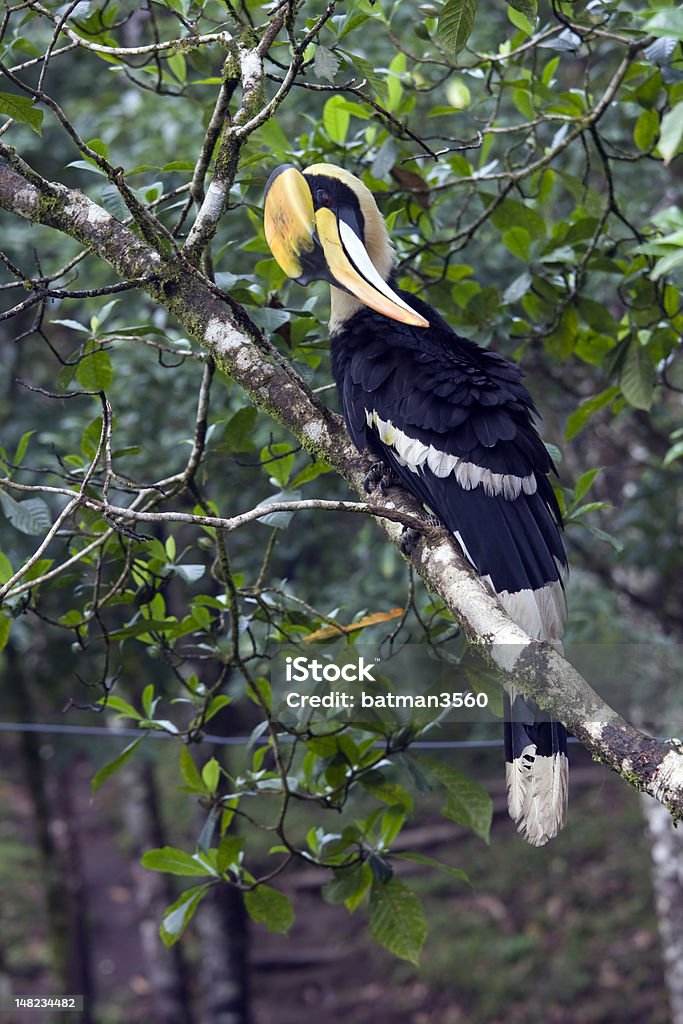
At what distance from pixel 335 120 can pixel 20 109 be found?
3.06ft

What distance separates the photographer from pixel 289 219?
2.25 meters

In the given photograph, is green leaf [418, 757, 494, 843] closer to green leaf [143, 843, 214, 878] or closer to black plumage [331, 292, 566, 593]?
black plumage [331, 292, 566, 593]

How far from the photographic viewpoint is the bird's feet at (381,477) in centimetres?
222

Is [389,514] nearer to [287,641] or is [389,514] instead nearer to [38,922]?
A: [287,641]

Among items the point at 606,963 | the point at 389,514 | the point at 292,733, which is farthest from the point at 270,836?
the point at 389,514

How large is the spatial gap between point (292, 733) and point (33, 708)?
355cm

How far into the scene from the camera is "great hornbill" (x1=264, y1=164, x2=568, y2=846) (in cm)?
213

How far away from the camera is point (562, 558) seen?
7.39ft

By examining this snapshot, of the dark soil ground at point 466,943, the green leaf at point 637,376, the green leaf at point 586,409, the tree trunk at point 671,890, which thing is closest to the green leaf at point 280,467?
the green leaf at point 586,409

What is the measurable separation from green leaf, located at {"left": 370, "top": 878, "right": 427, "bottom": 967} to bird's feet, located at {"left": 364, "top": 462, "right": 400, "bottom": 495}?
33.3 inches

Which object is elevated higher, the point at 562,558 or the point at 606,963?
the point at 562,558

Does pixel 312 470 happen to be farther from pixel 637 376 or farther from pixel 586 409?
pixel 637 376

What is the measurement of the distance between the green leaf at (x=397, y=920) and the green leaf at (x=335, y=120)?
5.80 ft

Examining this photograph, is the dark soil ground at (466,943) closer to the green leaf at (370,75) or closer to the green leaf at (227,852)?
the green leaf at (227,852)
